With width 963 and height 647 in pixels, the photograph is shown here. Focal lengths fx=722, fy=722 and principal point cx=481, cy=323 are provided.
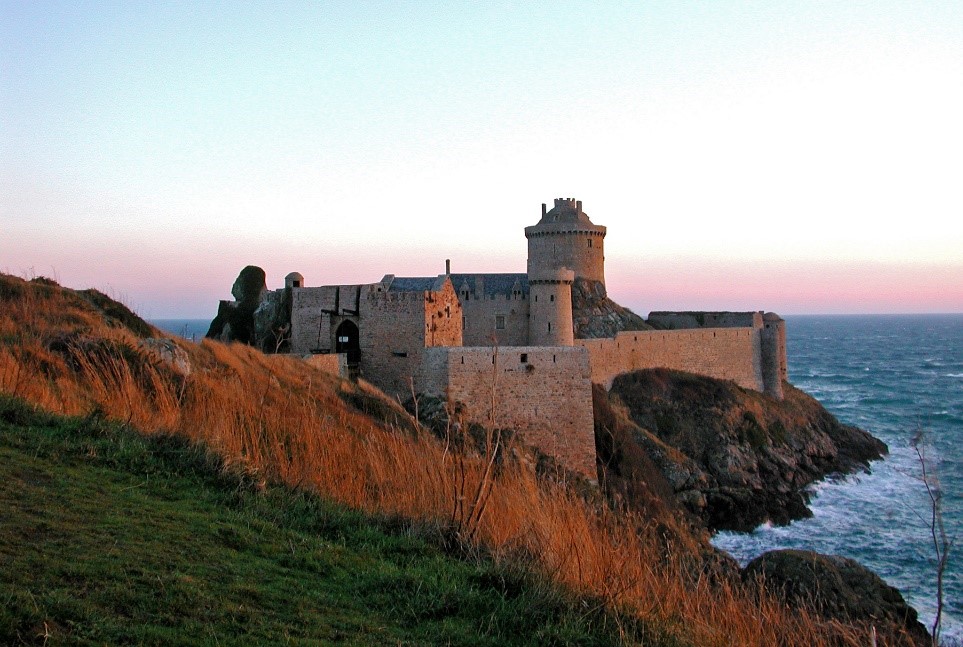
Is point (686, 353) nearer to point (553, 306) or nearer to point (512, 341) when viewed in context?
point (553, 306)

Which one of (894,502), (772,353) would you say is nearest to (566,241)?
(772,353)

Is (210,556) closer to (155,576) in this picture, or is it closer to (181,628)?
(155,576)

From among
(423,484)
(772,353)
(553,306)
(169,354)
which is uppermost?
(553,306)

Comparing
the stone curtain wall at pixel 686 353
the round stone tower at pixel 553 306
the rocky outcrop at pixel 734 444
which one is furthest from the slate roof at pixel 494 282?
the rocky outcrop at pixel 734 444

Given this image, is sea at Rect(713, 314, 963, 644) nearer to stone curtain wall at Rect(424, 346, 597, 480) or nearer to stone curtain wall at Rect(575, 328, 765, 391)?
stone curtain wall at Rect(424, 346, 597, 480)

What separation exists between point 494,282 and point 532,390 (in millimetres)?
14634

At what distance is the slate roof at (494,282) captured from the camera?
1407 inches

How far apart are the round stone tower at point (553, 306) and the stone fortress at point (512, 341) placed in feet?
0.15

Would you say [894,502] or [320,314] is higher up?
[320,314]

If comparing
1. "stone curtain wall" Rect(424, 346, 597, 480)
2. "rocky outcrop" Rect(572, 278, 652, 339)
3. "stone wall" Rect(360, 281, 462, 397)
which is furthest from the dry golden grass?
"rocky outcrop" Rect(572, 278, 652, 339)

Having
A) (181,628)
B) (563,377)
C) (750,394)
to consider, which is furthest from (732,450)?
(181,628)

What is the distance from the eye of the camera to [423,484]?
6316 millimetres

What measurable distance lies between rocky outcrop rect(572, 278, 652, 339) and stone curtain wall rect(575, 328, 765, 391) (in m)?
2.36

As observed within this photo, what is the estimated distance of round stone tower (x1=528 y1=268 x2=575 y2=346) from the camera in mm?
33719
